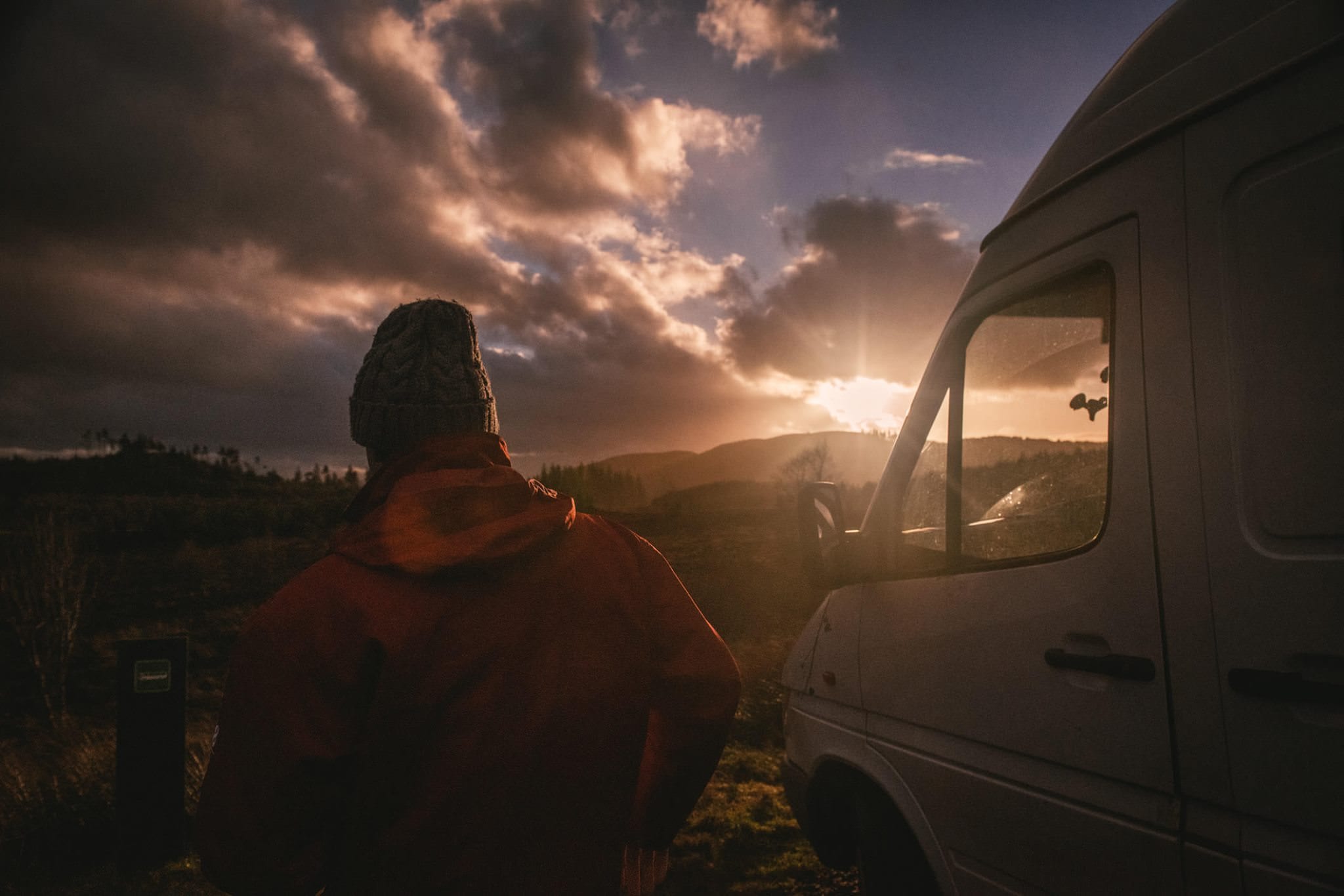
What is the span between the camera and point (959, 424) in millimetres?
2152

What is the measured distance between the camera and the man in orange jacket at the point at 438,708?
1073 millimetres

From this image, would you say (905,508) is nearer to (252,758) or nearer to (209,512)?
(252,758)

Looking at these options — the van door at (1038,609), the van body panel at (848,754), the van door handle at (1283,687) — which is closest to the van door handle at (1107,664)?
the van door at (1038,609)

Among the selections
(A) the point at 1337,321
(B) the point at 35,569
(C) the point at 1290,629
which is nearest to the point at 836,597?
(C) the point at 1290,629

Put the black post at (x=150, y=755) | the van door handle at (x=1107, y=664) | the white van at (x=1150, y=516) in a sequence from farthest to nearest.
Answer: the black post at (x=150, y=755), the van door handle at (x=1107, y=664), the white van at (x=1150, y=516)

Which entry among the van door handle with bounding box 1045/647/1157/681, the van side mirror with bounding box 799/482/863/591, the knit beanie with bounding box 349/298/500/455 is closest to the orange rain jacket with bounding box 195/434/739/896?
the knit beanie with bounding box 349/298/500/455

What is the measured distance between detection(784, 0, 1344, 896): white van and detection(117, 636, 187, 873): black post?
4650mm

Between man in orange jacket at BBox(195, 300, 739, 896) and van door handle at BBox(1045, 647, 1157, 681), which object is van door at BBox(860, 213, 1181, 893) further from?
man in orange jacket at BBox(195, 300, 739, 896)

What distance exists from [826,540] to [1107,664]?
1184 mm

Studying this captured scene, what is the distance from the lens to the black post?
167 inches

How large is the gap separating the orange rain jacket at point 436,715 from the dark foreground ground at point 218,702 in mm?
3124

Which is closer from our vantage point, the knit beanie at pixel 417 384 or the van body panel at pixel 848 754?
the knit beanie at pixel 417 384

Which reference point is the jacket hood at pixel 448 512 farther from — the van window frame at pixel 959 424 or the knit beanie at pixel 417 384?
the van window frame at pixel 959 424

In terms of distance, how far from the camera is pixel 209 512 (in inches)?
860
